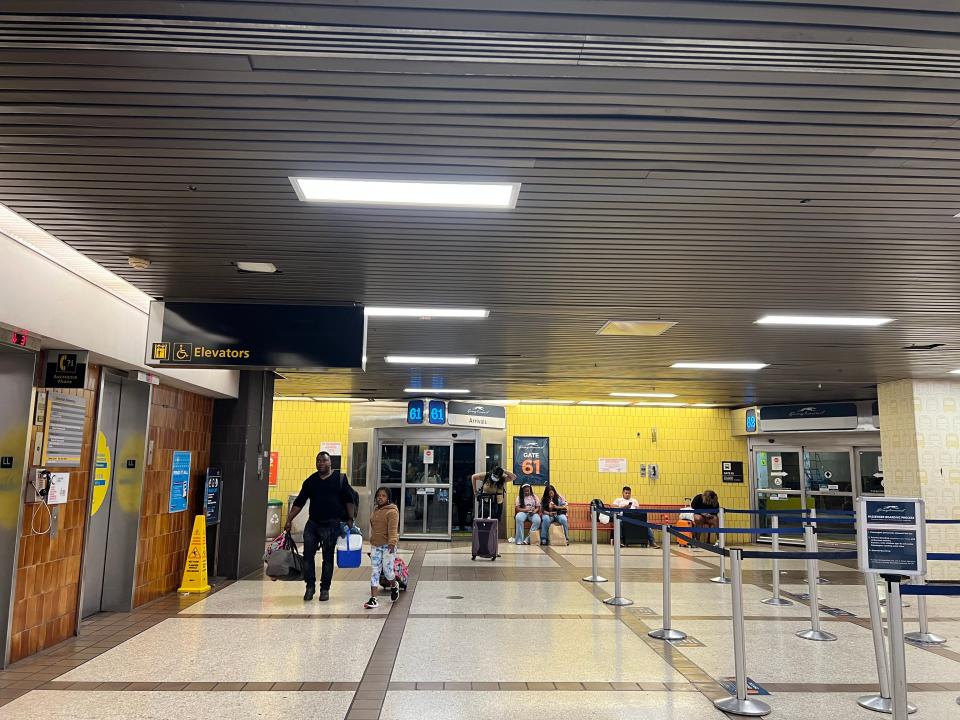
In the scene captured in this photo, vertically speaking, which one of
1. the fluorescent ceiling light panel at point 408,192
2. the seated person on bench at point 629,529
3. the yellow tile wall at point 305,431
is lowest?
the seated person on bench at point 629,529

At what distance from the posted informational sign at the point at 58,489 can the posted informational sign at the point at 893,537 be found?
599 cm

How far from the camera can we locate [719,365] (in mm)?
9641

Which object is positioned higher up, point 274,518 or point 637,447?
point 637,447

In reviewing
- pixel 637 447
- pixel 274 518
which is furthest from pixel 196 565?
pixel 637 447

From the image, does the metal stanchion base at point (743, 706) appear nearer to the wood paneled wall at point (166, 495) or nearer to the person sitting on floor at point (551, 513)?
the wood paneled wall at point (166, 495)

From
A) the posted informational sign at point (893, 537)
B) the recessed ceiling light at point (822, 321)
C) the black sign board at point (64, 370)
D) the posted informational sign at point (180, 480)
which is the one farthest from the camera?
the posted informational sign at point (180, 480)

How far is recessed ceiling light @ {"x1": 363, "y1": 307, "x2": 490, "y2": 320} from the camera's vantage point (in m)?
6.57

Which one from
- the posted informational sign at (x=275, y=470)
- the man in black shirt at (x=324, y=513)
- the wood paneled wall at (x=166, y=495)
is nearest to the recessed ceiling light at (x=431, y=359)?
the man in black shirt at (x=324, y=513)

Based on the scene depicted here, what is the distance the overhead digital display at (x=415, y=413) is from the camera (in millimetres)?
14250

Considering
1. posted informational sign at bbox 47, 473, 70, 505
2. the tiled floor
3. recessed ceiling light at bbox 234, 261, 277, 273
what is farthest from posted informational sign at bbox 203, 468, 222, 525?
recessed ceiling light at bbox 234, 261, 277, 273

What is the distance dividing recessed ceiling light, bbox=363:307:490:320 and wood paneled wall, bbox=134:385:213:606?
2958 mm

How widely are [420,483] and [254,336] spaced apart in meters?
8.91

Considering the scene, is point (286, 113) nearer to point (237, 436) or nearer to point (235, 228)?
point (235, 228)

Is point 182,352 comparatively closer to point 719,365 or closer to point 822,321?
point 822,321
